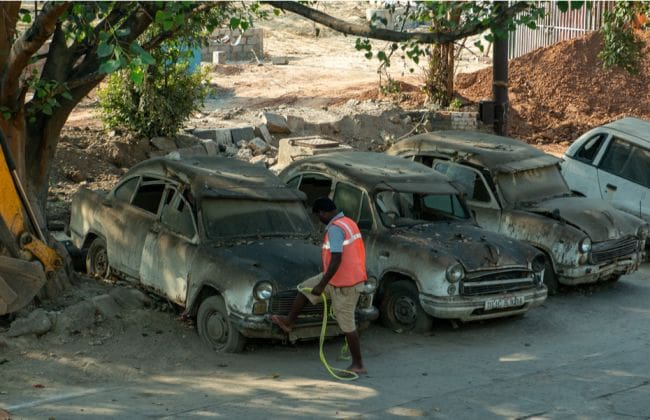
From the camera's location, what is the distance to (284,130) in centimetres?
2294

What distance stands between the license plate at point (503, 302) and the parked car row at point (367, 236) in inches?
0.5

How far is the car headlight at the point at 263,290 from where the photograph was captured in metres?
9.88

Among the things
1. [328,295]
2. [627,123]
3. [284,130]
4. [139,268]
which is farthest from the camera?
[284,130]

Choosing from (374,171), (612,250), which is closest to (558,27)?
(612,250)

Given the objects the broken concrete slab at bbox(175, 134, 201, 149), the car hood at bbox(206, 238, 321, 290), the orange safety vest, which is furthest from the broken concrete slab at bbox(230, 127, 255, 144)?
the orange safety vest

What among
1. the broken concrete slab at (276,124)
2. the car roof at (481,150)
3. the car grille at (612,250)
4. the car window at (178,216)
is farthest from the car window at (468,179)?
the broken concrete slab at (276,124)

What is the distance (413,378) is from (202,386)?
77.8 inches

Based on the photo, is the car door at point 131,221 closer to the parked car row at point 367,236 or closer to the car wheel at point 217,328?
the parked car row at point 367,236

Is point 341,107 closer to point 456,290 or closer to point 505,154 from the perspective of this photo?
point 505,154

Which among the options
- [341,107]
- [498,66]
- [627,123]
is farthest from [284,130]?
[627,123]

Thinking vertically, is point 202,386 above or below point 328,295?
below

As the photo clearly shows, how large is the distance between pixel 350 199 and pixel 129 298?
286 cm

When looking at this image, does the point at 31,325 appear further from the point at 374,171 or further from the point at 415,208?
the point at 415,208

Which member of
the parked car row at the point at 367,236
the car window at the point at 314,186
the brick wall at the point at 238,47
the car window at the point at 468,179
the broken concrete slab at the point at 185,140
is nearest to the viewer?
the parked car row at the point at 367,236
